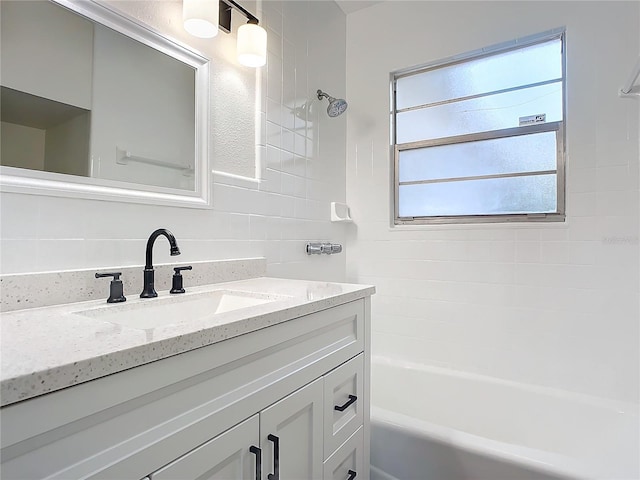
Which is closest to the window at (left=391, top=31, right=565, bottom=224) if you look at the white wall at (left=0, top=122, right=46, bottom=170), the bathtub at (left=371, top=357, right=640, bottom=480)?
the bathtub at (left=371, top=357, right=640, bottom=480)

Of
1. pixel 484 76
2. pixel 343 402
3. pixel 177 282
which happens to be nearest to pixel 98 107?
pixel 177 282

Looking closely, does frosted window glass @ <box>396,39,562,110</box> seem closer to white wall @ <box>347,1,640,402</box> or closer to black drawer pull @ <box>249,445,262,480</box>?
white wall @ <box>347,1,640,402</box>

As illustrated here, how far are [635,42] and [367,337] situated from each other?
1.88 meters

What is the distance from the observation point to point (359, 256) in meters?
2.44

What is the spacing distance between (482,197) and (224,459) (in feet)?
6.32

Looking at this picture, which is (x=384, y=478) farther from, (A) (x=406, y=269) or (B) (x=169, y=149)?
(B) (x=169, y=149)

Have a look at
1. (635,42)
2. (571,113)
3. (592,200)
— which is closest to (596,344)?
(592,200)

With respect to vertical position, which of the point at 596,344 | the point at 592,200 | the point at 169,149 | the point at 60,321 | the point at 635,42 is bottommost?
the point at 596,344

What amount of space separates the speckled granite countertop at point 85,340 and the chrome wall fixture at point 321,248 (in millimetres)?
1002

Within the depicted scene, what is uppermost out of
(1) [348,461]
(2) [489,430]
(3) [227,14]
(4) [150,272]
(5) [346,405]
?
(3) [227,14]

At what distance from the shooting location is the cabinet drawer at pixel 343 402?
3.53ft

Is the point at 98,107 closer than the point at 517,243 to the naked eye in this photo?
Yes

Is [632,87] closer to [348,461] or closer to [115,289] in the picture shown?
[348,461]

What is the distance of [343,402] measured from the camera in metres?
1.17
